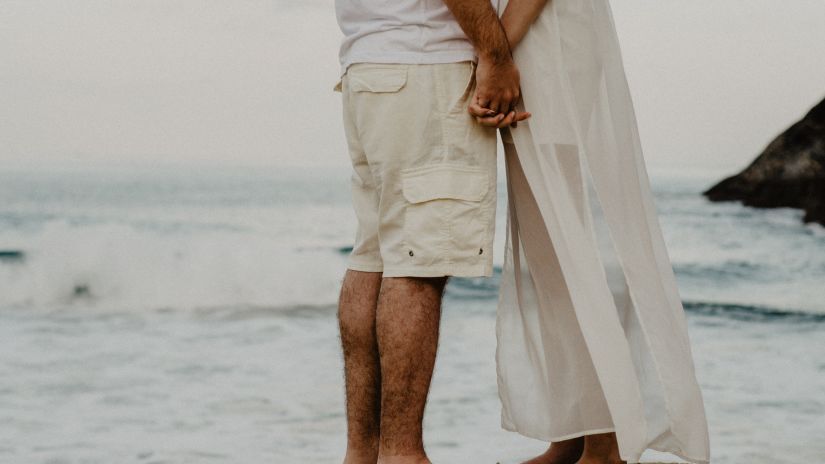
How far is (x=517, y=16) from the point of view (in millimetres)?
2242

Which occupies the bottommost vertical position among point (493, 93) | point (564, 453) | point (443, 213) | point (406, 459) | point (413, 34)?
point (564, 453)

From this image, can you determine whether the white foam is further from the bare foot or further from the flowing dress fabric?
the bare foot

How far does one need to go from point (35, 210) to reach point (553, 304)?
14.9 m

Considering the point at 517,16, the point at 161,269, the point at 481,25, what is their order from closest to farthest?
the point at 481,25 < the point at 517,16 < the point at 161,269

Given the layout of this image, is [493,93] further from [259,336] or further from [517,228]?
[259,336]

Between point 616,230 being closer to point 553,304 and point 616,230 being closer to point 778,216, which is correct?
point 553,304

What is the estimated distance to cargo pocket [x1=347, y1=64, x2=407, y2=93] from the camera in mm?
2162

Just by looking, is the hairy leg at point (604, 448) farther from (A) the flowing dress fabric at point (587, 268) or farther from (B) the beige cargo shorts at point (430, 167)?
(B) the beige cargo shorts at point (430, 167)

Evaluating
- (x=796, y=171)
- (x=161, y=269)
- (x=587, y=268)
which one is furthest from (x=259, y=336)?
(x=796, y=171)

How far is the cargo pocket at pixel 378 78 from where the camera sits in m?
2.16

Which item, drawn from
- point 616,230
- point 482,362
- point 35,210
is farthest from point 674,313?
point 35,210

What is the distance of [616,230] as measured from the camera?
7.77ft

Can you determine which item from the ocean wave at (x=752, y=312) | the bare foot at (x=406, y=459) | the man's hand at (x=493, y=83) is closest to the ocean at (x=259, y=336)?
the ocean wave at (x=752, y=312)

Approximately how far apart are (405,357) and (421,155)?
44 centimetres
